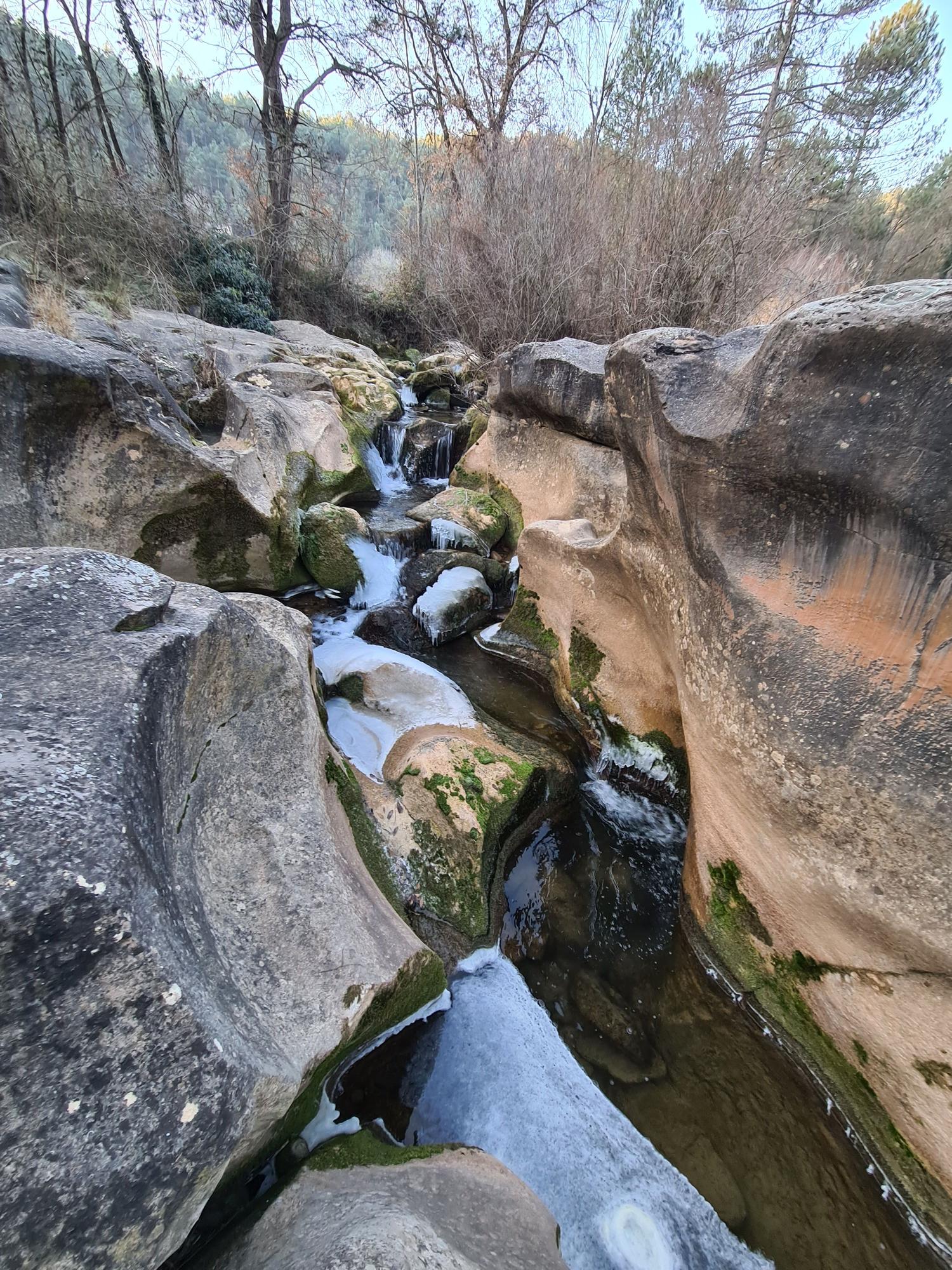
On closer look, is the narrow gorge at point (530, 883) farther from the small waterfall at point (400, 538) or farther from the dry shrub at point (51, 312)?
the small waterfall at point (400, 538)

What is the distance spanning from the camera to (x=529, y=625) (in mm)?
4543

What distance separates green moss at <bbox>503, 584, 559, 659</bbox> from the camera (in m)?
4.38

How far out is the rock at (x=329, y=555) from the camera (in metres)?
4.92

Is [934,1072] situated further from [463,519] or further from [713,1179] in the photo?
[463,519]

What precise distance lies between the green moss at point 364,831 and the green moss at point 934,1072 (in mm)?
1747

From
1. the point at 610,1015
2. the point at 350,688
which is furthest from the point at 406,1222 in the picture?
the point at 350,688

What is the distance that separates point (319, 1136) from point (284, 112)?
674 inches

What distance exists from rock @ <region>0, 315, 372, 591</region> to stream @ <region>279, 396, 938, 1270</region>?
2101mm

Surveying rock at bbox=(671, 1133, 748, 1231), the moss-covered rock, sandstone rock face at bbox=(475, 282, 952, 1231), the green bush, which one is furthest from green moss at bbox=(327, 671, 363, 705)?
the green bush

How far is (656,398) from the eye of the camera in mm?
2457

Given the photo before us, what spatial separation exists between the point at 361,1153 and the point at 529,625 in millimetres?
3398

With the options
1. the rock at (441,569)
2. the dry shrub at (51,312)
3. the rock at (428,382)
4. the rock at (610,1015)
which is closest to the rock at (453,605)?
the rock at (441,569)

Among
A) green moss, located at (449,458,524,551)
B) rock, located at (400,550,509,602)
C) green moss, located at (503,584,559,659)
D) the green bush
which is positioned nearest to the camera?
green moss, located at (503,584,559,659)

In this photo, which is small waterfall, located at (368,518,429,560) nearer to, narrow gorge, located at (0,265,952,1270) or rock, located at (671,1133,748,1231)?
narrow gorge, located at (0,265,952,1270)
